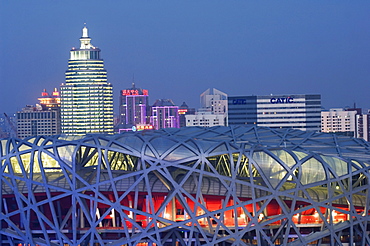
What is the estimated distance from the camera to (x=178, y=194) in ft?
235

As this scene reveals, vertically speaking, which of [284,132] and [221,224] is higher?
[284,132]

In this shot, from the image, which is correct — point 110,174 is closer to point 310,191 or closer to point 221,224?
point 221,224

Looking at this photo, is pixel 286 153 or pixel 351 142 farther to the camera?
pixel 351 142

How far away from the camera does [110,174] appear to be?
71.5 m

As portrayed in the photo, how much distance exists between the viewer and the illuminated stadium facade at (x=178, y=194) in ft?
234

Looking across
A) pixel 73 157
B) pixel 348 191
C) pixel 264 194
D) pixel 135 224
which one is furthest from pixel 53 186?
pixel 348 191

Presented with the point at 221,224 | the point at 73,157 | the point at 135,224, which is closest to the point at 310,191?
the point at 221,224

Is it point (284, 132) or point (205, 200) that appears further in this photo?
point (284, 132)

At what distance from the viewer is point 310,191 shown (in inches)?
2894

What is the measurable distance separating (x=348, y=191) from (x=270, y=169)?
20.3 feet

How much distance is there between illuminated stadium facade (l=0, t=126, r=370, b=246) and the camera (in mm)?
71250

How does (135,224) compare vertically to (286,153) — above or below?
below

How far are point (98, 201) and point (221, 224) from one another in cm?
936

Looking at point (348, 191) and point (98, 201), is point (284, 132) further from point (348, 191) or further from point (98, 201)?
point (98, 201)
